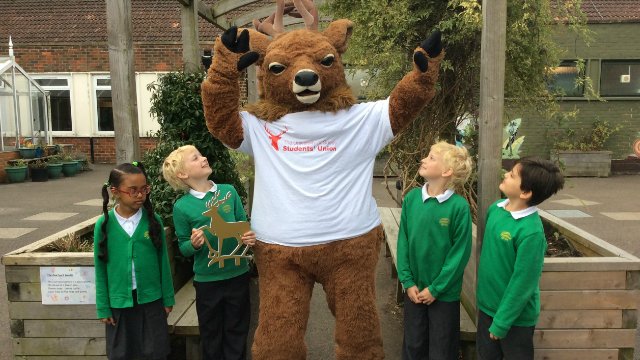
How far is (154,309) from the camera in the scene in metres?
2.76

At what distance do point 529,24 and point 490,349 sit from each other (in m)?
2.44

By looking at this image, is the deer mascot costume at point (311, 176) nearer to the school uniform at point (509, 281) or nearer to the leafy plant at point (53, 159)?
the school uniform at point (509, 281)

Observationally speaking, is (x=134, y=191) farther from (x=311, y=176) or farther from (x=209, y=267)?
(x=311, y=176)

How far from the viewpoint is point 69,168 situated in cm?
1322

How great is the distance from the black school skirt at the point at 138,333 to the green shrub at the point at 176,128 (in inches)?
41.4

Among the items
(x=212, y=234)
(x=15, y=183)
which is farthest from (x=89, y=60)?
(x=212, y=234)

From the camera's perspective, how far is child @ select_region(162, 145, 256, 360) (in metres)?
2.85

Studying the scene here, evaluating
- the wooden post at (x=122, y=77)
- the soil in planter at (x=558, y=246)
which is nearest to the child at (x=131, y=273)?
the wooden post at (x=122, y=77)

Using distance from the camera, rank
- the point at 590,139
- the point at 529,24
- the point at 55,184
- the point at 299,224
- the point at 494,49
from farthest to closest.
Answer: the point at 590,139 < the point at 55,184 < the point at 529,24 < the point at 494,49 < the point at 299,224

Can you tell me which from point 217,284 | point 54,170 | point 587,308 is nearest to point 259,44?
point 217,284

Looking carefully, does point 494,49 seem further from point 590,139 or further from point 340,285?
point 590,139

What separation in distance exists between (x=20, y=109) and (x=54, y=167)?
72.0 inches

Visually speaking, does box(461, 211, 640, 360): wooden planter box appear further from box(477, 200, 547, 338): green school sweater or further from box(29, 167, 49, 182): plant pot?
box(29, 167, 49, 182): plant pot

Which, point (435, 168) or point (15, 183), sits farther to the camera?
point (15, 183)
